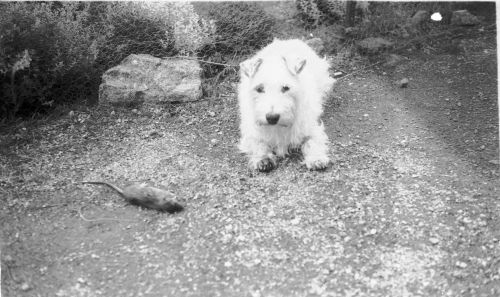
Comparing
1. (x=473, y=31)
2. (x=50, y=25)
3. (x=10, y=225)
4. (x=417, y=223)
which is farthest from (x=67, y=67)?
(x=473, y=31)

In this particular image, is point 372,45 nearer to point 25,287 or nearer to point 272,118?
point 272,118

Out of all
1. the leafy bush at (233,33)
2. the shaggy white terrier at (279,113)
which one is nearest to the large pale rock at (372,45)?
the leafy bush at (233,33)

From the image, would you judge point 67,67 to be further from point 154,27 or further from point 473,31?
point 473,31

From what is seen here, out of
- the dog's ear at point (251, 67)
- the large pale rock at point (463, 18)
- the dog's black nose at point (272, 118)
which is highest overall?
the dog's ear at point (251, 67)

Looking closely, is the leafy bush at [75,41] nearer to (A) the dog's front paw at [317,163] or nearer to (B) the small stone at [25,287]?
(B) the small stone at [25,287]

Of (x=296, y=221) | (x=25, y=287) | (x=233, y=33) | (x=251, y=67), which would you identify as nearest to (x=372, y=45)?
(x=233, y=33)
